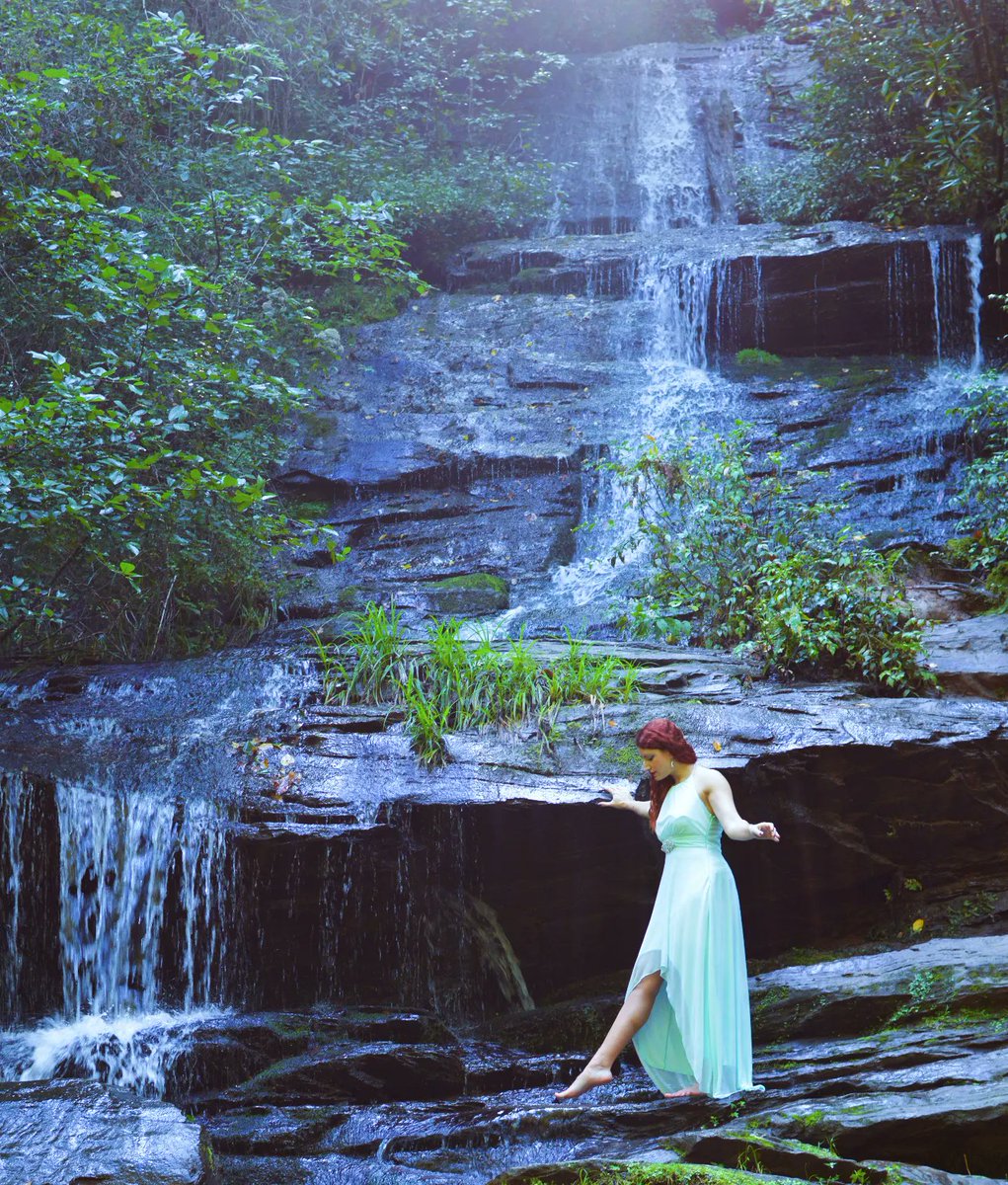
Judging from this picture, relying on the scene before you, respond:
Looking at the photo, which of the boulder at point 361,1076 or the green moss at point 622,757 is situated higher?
the green moss at point 622,757

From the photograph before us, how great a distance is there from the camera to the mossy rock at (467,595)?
35.0 feet

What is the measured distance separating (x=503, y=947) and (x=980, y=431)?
25.7 feet

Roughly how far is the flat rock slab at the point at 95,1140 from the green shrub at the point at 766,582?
4.94 m

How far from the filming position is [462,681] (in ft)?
24.1

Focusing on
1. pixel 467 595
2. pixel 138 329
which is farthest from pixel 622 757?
pixel 138 329

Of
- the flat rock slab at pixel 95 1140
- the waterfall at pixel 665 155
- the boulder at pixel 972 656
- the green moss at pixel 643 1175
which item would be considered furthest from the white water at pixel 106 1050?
the waterfall at pixel 665 155

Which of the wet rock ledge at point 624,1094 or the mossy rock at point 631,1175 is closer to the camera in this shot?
the mossy rock at point 631,1175

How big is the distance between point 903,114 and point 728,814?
1363 centimetres

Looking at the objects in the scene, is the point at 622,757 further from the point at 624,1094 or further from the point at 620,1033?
the point at 620,1033

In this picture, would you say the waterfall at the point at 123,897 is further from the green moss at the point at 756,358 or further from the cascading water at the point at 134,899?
the green moss at the point at 756,358

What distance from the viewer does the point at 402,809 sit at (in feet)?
21.7

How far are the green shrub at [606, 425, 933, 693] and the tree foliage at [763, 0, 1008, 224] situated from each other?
16.4ft

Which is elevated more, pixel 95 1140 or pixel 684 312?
pixel 684 312

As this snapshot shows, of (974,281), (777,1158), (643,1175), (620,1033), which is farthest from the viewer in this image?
(974,281)
